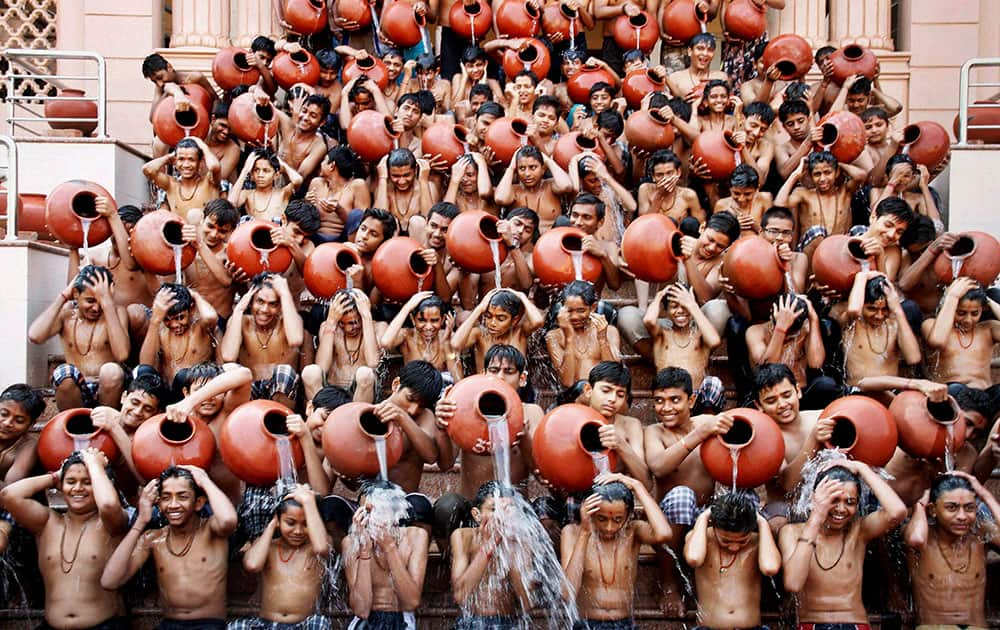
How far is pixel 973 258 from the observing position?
6965 mm

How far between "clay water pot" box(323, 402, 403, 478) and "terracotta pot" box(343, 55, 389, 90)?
4323mm

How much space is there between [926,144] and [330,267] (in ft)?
14.2

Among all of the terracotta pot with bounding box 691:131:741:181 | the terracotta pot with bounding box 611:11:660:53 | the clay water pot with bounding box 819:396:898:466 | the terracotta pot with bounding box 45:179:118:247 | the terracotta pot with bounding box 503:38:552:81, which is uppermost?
the terracotta pot with bounding box 611:11:660:53

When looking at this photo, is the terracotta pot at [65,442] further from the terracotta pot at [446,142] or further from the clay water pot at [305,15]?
the clay water pot at [305,15]

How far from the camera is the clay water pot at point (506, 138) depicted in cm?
831

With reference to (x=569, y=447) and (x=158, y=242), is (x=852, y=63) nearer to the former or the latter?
(x=569, y=447)

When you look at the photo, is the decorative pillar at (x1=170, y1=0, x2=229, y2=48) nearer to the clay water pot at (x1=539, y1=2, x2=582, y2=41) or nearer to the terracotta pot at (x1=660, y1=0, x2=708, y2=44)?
the clay water pot at (x1=539, y1=2, x2=582, y2=41)

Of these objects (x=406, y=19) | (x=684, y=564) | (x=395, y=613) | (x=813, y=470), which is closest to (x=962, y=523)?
(x=813, y=470)

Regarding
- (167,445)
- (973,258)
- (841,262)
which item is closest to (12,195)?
(167,445)

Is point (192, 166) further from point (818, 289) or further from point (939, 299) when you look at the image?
point (939, 299)

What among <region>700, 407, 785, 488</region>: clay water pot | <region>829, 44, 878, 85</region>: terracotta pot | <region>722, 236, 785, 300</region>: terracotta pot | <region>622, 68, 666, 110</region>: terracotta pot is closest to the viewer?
<region>700, 407, 785, 488</region>: clay water pot

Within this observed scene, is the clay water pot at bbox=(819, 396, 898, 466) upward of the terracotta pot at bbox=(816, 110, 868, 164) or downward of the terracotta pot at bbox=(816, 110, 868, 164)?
downward

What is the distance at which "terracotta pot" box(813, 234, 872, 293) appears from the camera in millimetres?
6785

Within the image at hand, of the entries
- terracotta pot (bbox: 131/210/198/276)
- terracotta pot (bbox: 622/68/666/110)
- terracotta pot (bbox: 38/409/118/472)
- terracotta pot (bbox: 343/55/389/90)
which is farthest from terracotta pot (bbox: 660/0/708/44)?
terracotta pot (bbox: 38/409/118/472)
